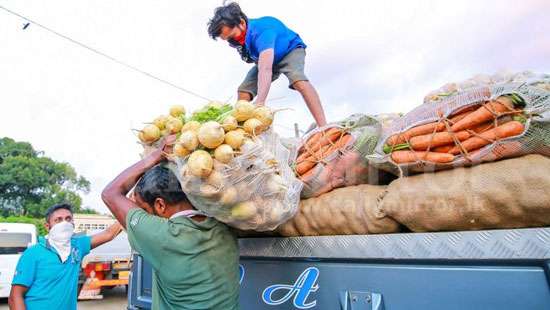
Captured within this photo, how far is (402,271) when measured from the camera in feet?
4.71

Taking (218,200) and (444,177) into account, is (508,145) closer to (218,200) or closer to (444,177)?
(444,177)

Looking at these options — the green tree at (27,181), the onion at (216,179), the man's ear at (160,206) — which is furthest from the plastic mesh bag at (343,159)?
the green tree at (27,181)

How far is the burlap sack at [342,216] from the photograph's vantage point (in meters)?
1.62

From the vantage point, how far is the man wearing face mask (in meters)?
3.09

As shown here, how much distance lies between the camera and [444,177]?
4.95 feet

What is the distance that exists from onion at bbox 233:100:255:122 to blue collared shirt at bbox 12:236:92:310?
2.63m

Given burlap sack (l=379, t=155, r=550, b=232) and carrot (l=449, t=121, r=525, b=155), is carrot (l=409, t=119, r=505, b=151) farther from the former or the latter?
burlap sack (l=379, t=155, r=550, b=232)

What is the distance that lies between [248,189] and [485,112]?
101 cm

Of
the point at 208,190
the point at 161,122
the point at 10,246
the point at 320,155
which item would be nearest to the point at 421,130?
the point at 320,155

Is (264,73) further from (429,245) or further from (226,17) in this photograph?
(429,245)

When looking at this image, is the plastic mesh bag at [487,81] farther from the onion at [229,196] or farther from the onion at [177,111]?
the onion at [177,111]

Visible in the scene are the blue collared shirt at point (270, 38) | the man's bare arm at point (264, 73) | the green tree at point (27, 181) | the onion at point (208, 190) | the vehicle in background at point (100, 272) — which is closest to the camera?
the onion at point (208, 190)

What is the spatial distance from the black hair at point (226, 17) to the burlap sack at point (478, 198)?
1.94 m

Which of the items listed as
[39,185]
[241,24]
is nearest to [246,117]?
[241,24]
